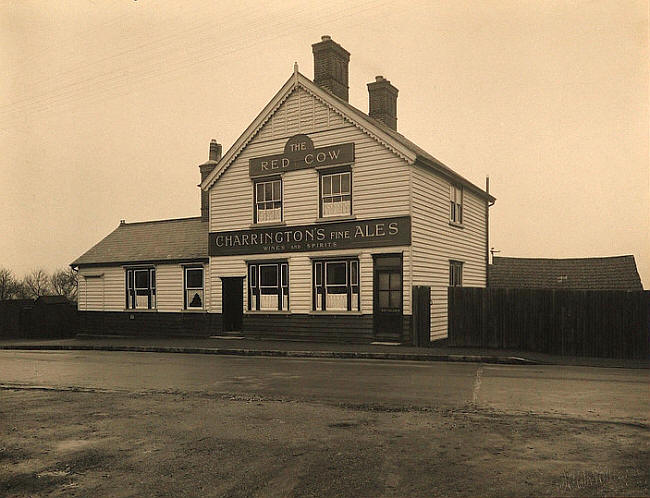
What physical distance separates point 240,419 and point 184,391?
2.95 meters

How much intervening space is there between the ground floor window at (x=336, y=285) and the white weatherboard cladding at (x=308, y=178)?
1.73m

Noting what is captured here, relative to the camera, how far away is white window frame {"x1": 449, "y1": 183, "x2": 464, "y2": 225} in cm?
2386

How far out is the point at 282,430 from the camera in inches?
313

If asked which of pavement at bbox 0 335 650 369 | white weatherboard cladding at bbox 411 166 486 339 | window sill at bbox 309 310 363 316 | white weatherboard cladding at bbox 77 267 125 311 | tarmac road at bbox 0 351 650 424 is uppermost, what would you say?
white weatherboard cladding at bbox 411 166 486 339

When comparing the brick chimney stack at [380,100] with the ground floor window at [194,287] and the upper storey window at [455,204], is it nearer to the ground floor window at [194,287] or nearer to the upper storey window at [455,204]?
the upper storey window at [455,204]

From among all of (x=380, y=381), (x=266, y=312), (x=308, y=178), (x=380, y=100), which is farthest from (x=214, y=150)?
(x=380, y=381)

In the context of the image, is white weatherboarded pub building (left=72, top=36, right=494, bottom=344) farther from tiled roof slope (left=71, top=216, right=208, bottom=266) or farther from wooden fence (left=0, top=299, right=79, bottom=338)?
wooden fence (left=0, top=299, right=79, bottom=338)

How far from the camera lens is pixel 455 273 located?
80.2 ft

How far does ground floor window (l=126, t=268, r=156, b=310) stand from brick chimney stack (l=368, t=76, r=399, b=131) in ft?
38.9

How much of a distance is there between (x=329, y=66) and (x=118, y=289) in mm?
14052

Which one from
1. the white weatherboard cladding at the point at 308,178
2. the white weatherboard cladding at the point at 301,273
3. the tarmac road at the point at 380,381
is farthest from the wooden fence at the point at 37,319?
the tarmac road at the point at 380,381

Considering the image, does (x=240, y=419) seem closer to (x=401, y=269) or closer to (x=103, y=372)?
(x=103, y=372)

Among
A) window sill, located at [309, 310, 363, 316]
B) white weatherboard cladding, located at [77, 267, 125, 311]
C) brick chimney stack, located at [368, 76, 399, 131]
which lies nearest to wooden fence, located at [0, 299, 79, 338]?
white weatherboard cladding, located at [77, 267, 125, 311]

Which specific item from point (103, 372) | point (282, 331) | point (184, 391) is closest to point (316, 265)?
point (282, 331)
